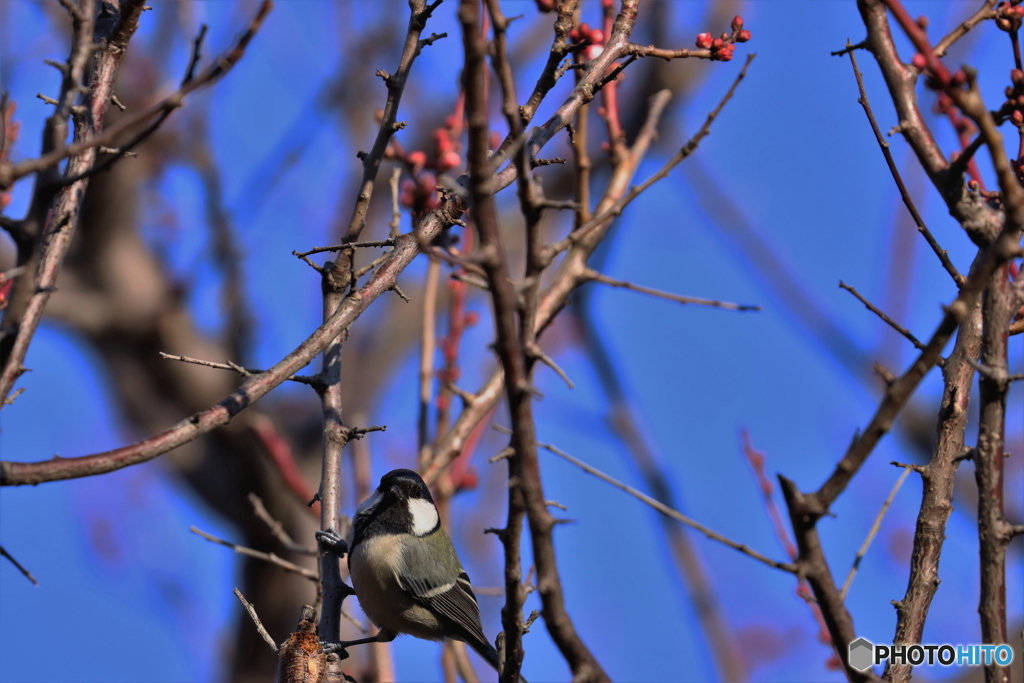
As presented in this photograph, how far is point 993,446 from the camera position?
161cm

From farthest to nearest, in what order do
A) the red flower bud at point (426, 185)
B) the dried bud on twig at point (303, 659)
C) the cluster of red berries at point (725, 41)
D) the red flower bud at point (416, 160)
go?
1. the red flower bud at point (416, 160)
2. the red flower bud at point (426, 185)
3. the cluster of red berries at point (725, 41)
4. the dried bud on twig at point (303, 659)

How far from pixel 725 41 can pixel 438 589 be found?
2.21m

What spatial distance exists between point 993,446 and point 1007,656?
436 mm

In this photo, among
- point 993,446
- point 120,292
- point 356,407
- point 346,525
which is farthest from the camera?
point 356,407

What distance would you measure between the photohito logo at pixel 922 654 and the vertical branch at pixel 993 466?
0.8 inches

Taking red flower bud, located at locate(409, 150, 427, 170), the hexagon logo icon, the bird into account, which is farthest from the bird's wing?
the hexagon logo icon

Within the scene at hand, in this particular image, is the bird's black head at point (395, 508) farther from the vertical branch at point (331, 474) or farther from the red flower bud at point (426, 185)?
the red flower bud at point (426, 185)

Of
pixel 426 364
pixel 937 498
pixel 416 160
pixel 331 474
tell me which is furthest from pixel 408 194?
pixel 937 498

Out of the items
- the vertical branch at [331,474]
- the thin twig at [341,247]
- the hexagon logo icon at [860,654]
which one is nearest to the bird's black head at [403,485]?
the vertical branch at [331,474]

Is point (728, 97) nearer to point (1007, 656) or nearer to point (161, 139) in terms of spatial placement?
point (1007, 656)

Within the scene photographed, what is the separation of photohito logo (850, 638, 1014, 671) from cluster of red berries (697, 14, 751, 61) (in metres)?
1.62

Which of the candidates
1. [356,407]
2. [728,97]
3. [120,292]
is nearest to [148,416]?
[120,292]

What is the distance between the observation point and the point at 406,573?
305 cm

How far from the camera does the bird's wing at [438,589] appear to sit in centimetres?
308
